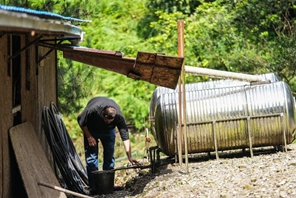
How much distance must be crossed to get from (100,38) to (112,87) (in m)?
2.92

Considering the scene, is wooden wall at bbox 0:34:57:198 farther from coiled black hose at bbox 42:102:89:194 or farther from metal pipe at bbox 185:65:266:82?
metal pipe at bbox 185:65:266:82

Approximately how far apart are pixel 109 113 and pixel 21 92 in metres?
2.02

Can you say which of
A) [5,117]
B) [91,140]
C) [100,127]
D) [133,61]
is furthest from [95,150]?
[5,117]

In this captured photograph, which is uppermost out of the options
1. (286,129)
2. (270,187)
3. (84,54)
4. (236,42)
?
(236,42)

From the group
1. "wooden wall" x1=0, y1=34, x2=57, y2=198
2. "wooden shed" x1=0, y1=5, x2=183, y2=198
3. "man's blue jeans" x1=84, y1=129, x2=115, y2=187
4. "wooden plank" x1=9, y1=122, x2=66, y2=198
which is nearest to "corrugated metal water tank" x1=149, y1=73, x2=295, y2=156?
"man's blue jeans" x1=84, y1=129, x2=115, y2=187

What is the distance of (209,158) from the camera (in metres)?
15.1

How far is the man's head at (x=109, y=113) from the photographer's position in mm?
13242

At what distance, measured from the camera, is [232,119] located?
1457 centimetres

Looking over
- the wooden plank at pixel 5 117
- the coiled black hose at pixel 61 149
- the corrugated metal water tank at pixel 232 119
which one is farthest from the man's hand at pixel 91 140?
the wooden plank at pixel 5 117

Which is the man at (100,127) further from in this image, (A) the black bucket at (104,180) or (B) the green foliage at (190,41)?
(B) the green foliage at (190,41)

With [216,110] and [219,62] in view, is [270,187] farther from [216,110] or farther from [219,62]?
[219,62]

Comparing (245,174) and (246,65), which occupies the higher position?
(246,65)

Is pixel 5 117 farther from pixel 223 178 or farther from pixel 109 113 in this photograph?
pixel 223 178

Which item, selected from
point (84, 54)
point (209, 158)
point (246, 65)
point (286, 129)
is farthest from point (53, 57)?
point (246, 65)
